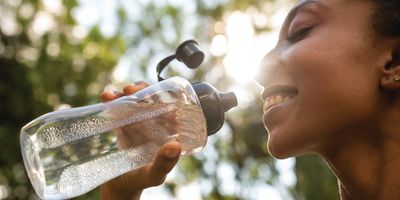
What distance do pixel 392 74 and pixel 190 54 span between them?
0.77 meters

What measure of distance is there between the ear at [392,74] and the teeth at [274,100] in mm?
270

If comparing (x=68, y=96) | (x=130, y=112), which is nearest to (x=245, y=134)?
(x=68, y=96)

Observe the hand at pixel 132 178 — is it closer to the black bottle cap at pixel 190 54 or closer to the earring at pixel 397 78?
the black bottle cap at pixel 190 54

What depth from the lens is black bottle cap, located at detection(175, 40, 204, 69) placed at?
220 cm

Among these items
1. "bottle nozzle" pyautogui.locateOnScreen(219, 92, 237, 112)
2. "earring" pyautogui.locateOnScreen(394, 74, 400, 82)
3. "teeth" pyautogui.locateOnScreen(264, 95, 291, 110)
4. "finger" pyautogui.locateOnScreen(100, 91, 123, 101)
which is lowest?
"finger" pyautogui.locateOnScreen(100, 91, 123, 101)

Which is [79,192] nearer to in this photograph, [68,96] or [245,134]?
[68,96]

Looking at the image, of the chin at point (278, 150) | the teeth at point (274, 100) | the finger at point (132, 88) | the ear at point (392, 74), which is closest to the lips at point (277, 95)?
the teeth at point (274, 100)

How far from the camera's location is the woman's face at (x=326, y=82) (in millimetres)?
1682

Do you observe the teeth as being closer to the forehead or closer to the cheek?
the cheek

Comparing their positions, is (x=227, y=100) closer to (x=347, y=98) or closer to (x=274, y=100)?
(x=274, y=100)

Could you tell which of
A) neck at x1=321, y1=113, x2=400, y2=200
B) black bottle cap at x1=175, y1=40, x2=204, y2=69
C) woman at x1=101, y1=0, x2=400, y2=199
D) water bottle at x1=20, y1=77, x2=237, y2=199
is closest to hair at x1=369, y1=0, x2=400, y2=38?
woman at x1=101, y1=0, x2=400, y2=199

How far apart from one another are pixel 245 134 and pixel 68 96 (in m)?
5.08

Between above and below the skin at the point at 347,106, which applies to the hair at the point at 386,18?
above

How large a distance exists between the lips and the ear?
25 centimetres
